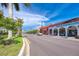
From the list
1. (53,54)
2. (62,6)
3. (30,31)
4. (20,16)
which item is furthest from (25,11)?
(53,54)

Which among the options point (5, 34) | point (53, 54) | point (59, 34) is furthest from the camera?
point (59, 34)

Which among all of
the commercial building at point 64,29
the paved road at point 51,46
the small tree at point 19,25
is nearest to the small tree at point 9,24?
the small tree at point 19,25

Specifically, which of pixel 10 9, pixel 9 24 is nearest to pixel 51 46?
pixel 9 24

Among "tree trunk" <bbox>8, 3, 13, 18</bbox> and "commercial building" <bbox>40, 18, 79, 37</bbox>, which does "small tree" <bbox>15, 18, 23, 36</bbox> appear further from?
"commercial building" <bbox>40, 18, 79, 37</bbox>

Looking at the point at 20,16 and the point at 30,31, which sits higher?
the point at 20,16

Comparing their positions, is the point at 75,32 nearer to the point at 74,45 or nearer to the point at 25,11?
the point at 74,45

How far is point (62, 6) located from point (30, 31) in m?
1.68

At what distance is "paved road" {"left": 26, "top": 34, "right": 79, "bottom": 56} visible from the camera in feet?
25.7

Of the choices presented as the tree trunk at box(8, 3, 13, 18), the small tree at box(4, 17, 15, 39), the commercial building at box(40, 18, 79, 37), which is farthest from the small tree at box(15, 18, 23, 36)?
the commercial building at box(40, 18, 79, 37)

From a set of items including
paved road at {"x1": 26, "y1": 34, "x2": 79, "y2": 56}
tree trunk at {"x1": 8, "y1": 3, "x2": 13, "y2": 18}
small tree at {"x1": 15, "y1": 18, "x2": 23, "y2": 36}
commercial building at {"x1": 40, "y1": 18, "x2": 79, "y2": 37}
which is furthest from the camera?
commercial building at {"x1": 40, "y1": 18, "x2": 79, "y2": 37}

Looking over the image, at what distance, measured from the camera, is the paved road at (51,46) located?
25.7 ft

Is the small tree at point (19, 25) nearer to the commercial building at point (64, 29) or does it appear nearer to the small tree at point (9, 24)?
the small tree at point (9, 24)

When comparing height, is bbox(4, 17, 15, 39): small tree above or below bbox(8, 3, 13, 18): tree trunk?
below

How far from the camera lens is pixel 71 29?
30.9ft
